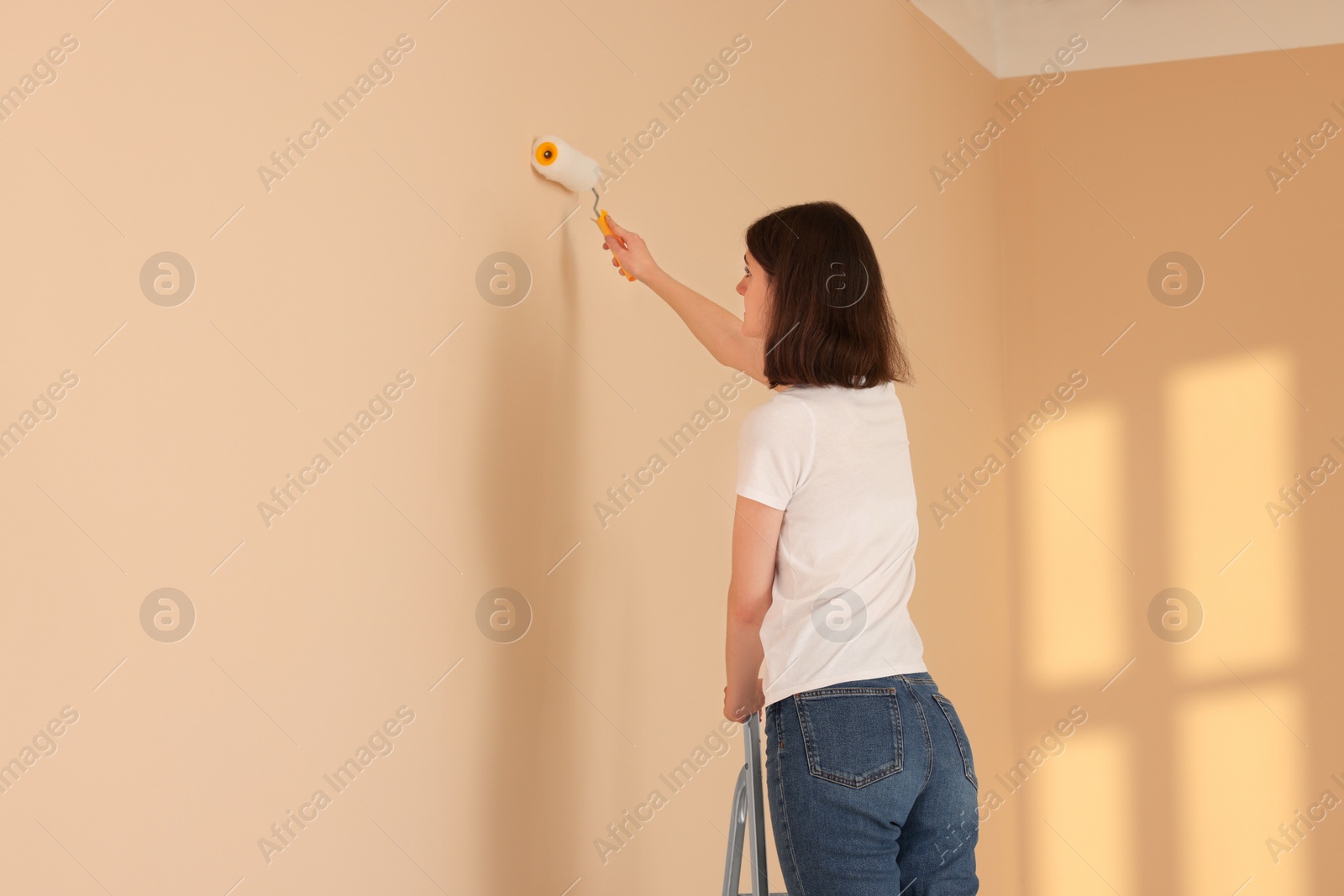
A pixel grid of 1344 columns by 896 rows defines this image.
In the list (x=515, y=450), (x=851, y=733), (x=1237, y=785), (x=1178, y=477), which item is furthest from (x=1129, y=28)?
(x=851, y=733)

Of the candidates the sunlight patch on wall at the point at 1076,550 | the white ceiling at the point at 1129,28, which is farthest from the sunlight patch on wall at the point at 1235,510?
the white ceiling at the point at 1129,28

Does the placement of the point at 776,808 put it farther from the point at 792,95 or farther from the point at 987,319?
the point at 987,319

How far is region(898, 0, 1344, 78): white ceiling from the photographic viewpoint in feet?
9.97

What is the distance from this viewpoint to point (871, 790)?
1214mm

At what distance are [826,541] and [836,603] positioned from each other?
7 centimetres

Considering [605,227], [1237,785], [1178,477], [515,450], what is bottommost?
[1237,785]

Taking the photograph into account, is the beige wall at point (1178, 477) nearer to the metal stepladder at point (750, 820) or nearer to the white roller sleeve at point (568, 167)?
the metal stepladder at point (750, 820)

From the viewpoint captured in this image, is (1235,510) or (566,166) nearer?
(566,166)

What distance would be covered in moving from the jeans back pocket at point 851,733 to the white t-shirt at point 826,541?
0.02 m

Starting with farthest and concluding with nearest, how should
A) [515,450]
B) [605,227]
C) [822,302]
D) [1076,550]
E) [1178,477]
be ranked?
[1076,550], [1178,477], [605,227], [515,450], [822,302]

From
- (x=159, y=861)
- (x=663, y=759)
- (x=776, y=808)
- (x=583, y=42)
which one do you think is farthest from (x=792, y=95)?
(x=159, y=861)

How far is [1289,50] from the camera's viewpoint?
305cm

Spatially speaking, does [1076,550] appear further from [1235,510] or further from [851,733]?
[851,733]

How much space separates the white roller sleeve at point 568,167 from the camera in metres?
1.55
